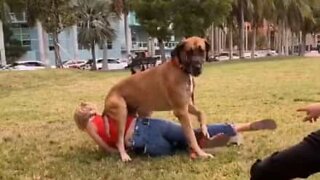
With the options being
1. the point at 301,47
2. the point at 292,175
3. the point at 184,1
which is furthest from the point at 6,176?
the point at 301,47

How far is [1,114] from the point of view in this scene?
10508 mm

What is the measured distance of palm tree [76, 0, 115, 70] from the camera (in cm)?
4339

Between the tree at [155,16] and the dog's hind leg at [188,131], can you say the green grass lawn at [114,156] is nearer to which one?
the dog's hind leg at [188,131]

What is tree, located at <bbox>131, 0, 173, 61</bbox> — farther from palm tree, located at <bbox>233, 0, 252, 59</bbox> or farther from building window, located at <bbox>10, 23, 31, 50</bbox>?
building window, located at <bbox>10, 23, 31, 50</bbox>

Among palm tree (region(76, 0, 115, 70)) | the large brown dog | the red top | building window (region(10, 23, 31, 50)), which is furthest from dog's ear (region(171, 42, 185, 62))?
building window (region(10, 23, 31, 50))

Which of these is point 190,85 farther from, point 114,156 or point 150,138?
point 114,156

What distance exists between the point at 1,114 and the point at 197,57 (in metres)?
6.08

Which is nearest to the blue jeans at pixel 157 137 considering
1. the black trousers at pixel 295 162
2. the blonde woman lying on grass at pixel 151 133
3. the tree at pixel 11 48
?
the blonde woman lying on grass at pixel 151 133

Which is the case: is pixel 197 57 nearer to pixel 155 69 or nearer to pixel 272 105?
pixel 155 69

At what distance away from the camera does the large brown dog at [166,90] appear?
547 centimetres

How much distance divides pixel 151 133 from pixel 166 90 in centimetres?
45

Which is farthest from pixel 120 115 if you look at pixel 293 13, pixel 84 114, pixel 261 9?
pixel 293 13

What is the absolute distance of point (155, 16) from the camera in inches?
1478

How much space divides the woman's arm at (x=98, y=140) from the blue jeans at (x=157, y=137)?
0.80 ft
